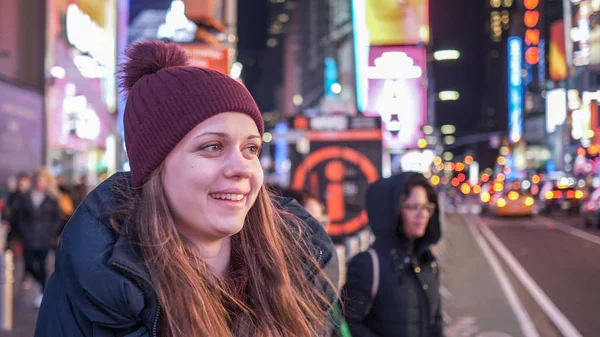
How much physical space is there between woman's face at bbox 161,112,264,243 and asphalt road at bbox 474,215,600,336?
3742 millimetres

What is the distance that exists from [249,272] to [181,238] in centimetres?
26

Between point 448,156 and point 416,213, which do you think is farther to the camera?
point 448,156

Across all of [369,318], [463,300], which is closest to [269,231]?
[369,318]

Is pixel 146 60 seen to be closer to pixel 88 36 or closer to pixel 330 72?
pixel 88 36

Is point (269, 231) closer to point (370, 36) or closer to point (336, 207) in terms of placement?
point (336, 207)

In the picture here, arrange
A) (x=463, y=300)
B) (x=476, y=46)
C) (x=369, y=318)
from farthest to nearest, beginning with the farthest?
(x=476, y=46) < (x=463, y=300) < (x=369, y=318)

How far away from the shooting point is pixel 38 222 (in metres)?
9.55

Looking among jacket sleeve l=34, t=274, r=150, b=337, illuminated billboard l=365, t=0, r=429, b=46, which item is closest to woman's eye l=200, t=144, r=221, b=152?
jacket sleeve l=34, t=274, r=150, b=337

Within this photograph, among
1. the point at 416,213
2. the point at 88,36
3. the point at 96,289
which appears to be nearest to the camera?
the point at 96,289

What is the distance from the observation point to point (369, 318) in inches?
147

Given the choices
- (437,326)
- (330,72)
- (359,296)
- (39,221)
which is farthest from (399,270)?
(330,72)

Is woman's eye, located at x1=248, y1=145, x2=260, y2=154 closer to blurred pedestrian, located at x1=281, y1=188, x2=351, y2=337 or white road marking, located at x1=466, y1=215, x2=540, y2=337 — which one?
blurred pedestrian, located at x1=281, y1=188, x2=351, y2=337

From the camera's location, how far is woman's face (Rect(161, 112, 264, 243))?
185cm

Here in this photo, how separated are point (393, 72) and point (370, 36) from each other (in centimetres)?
119
